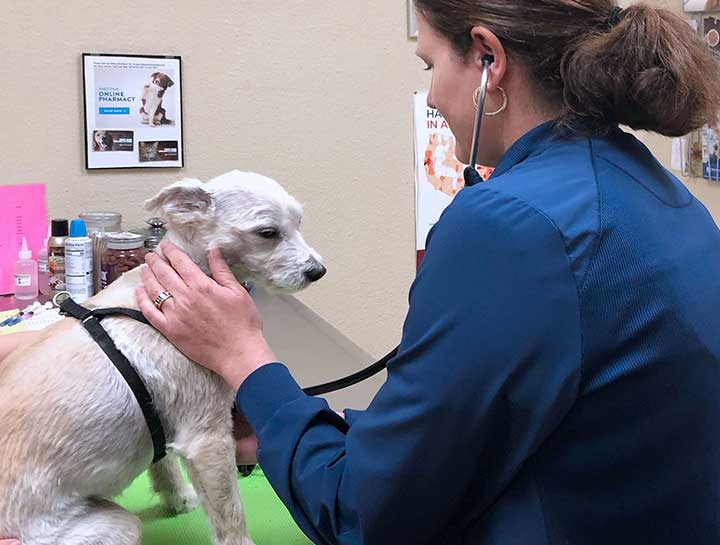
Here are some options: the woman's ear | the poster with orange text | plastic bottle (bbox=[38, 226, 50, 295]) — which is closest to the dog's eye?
the woman's ear

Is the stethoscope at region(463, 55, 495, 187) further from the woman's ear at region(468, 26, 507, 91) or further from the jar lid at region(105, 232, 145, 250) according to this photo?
the jar lid at region(105, 232, 145, 250)

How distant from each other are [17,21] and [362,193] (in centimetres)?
94

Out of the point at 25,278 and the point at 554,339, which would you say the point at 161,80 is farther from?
the point at 554,339

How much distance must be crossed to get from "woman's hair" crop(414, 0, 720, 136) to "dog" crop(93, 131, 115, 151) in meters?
1.24

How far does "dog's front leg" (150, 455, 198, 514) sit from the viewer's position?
44.0 inches

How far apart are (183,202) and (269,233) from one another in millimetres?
122

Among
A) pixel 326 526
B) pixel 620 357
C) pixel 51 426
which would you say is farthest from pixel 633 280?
pixel 51 426

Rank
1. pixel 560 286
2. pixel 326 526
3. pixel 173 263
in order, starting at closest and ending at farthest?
pixel 560 286
pixel 326 526
pixel 173 263

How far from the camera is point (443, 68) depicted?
0.81m

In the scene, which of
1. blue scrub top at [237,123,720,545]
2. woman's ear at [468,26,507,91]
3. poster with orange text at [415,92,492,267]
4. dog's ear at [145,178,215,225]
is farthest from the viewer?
poster with orange text at [415,92,492,267]

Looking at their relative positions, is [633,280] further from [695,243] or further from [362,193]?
[362,193]

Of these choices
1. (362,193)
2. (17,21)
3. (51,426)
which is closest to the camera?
(51,426)

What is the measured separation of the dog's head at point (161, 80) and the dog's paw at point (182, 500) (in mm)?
1068

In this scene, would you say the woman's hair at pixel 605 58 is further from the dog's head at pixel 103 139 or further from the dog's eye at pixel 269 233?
the dog's head at pixel 103 139
